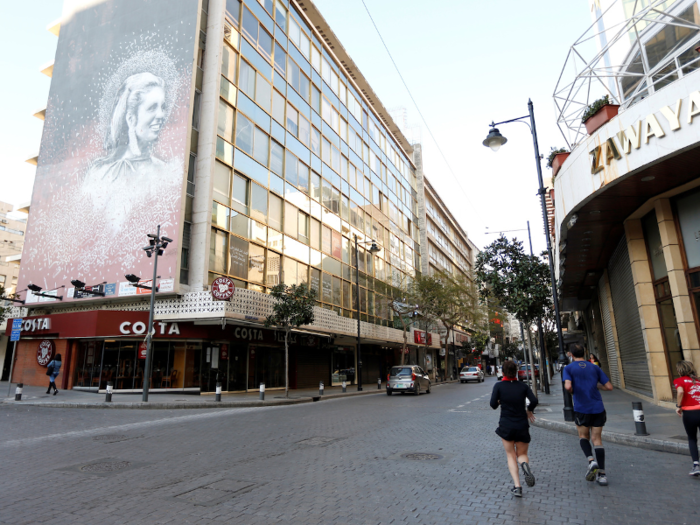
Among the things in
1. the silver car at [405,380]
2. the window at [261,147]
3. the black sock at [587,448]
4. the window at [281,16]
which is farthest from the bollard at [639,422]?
the window at [281,16]

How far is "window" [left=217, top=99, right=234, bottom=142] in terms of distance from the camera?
24.7 m

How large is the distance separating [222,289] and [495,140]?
43.7 feet

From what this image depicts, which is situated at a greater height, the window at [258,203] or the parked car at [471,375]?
the window at [258,203]

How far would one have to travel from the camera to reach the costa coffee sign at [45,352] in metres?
24.1

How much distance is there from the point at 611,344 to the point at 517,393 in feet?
74.5

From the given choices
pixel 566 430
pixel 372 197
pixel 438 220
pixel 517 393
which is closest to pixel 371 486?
pixel 517 393

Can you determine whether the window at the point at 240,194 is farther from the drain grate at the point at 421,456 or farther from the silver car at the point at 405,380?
A: the drain grate at the point at 421,456

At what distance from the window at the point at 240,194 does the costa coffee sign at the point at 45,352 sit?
12.0 metres

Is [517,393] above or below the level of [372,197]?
below

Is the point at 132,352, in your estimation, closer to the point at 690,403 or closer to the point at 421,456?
the point at 421,456

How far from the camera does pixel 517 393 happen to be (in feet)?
19.6

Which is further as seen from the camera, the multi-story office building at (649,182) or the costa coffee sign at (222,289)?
the costa coffee sign at (222,289)

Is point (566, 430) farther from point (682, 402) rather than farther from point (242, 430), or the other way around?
point (242, 430)

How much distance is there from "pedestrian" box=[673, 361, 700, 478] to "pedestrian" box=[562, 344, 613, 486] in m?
1.04
